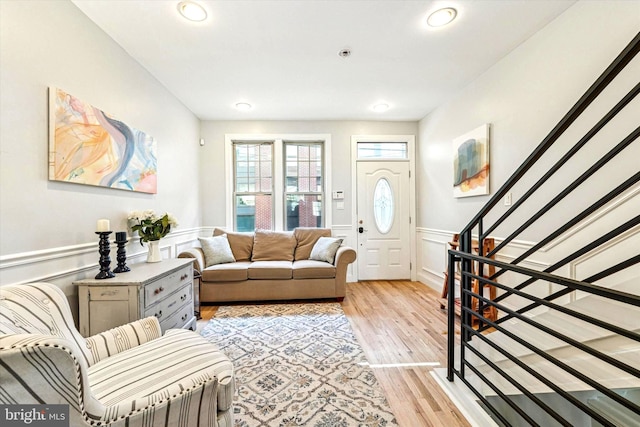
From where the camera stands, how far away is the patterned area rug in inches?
62.8

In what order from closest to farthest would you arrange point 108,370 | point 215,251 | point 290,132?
point 108,370, point 215,251, point 290,132

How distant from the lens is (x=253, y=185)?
15.1ft

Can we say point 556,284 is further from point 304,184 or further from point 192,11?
point 304,184

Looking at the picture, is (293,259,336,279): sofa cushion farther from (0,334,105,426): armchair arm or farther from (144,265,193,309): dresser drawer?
(0,334,105,426): armchair arm

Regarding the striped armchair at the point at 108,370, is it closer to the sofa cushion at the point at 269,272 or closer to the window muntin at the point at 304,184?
the sofa cushion at the point at 269,272

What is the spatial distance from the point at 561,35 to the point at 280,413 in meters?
3.30

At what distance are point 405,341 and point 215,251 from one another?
8.35 feet

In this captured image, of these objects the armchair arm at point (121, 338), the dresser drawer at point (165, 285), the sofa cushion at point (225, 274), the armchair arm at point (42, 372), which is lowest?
the sofa cushion at point (225, 274)

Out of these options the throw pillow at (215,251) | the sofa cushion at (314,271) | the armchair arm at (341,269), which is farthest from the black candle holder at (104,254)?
the armchair arm at (341,269)

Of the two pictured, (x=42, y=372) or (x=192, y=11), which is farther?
(x=192, y=11)

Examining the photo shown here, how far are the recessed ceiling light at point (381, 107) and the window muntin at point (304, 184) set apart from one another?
3.52ft

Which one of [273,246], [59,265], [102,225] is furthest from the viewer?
[273,246]
